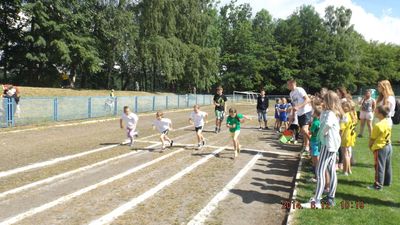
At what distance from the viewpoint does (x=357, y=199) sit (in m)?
6.59

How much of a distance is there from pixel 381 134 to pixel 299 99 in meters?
3.43

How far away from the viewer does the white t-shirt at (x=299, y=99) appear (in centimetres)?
988

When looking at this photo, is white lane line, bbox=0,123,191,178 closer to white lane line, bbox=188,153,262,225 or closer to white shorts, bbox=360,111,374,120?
white lane line, bbox=188,153,262,225

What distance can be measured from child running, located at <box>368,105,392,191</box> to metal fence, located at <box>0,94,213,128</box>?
50.8 ft

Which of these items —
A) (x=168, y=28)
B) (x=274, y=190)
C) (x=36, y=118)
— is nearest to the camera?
(x=274, y=190)

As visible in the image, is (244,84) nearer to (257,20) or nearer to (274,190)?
(257,20)

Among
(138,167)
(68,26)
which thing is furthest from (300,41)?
(138,167)

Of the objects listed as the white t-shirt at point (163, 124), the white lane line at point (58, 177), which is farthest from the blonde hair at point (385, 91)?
the white lane line at point (58, 177)

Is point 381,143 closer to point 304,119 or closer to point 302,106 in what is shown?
point 302,106

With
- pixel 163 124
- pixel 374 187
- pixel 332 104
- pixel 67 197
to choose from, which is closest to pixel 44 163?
pixel 67 197

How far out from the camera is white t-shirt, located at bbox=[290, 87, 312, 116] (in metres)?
9.88

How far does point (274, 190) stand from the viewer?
7.59 metres

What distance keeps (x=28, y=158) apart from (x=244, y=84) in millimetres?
63474

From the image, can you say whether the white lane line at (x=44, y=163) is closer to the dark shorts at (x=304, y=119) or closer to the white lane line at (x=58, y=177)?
the white lane line at (x=58, y=177)
